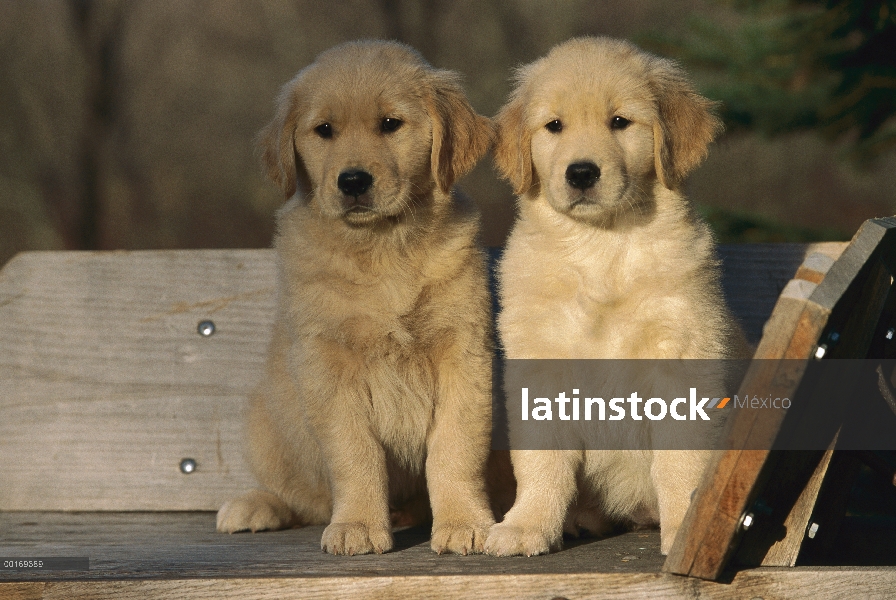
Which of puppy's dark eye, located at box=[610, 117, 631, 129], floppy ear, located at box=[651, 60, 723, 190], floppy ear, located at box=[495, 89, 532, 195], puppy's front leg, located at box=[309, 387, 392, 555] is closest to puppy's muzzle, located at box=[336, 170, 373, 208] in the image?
floppy ear, located at box=[495, 89, 532, 195]

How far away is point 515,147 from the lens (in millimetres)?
3518

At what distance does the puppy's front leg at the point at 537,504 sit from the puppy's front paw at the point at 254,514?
1.04m

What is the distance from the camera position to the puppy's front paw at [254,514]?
144 inches

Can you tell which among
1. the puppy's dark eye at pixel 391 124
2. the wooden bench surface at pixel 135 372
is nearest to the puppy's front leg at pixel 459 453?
the wooden bench surface at pixel 135 372

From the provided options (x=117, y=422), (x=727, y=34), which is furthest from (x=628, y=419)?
(x=727, y=34)

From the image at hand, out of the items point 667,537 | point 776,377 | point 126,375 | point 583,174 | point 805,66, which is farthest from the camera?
point 805,66

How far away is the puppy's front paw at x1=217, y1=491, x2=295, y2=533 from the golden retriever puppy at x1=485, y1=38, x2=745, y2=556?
1.05 meters

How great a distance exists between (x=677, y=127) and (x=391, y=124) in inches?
38.3

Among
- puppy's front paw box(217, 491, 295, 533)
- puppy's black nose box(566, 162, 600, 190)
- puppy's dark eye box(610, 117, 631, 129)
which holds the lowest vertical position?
puppy's front paw box(217, 491, 295, 533)

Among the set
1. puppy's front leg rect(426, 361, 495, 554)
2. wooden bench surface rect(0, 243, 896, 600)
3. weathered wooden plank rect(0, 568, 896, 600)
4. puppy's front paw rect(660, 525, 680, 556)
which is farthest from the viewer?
wooden bench surface rect(0, 243, 896, 600)

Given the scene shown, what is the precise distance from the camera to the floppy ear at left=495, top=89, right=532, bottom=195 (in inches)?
137

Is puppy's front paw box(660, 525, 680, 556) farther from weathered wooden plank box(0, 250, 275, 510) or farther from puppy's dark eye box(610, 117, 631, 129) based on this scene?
weathered wooden plank box(0, 250, 275, 510)

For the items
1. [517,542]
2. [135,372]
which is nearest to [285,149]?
[135,372]

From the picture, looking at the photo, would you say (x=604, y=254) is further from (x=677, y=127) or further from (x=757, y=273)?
(x=757, y=273)
